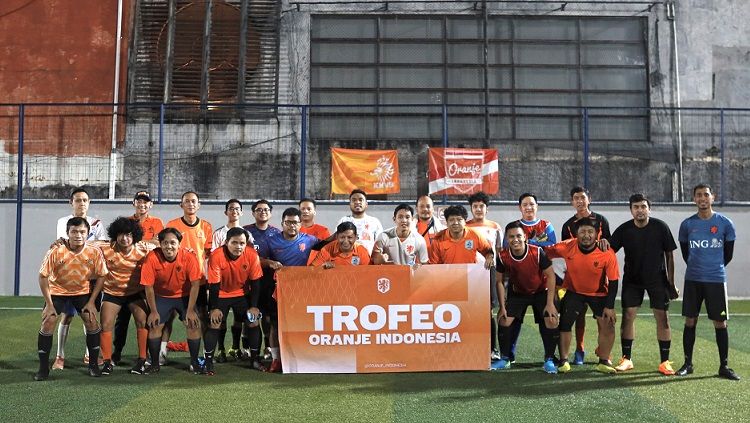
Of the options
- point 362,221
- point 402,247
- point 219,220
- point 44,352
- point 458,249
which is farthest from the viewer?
point 219,220

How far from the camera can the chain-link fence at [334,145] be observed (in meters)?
15.6

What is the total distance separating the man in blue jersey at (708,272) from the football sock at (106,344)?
5371mm

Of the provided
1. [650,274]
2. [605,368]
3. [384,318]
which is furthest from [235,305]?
[650,274]

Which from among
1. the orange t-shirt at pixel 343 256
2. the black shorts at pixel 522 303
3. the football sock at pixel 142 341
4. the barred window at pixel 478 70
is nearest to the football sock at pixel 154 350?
the football sock at pixel 142 341

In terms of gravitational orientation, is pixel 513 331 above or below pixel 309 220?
below

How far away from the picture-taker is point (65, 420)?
15.5 ft

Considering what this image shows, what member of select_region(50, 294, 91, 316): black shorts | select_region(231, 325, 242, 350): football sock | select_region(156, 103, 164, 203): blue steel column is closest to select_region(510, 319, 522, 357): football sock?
select_region(231, 325, 242, 350): football sock

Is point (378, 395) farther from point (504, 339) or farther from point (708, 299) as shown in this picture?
point (708, 299)

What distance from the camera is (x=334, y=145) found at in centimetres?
1650

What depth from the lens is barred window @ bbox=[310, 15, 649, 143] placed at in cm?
1700

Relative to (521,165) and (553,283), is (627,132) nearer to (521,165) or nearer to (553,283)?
(521,165)

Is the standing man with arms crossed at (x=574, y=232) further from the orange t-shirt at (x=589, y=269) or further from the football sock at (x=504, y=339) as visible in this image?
the football sock at (x=504, y=339)

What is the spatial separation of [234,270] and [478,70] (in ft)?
39.5

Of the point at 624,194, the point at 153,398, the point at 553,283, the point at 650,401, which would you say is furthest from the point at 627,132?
the point at 153,398
